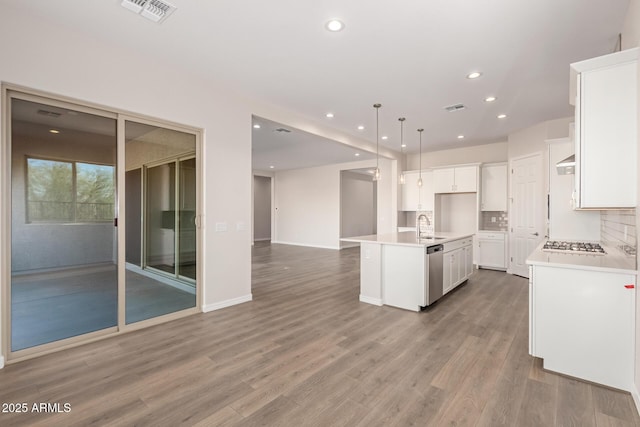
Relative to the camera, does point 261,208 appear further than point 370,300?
Yes

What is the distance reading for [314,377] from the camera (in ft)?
7.66

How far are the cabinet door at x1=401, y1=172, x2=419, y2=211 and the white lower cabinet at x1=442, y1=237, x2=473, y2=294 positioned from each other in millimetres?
2843

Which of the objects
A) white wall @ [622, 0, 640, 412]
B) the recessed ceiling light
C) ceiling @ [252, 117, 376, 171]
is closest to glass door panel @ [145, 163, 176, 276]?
ceiling @ [252, 117, 376, 171]

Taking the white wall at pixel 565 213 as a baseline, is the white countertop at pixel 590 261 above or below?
below

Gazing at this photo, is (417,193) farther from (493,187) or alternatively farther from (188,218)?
(188,218)

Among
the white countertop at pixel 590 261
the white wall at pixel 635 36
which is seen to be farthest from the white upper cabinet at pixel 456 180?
the white wall at pixel 635 36

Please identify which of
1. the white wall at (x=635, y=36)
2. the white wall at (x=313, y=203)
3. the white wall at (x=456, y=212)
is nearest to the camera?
the white wall at (x=635, y=36)

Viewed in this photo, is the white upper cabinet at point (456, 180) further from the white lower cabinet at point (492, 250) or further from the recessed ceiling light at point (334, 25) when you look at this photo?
the recessed ceiling light at point (334, 25)

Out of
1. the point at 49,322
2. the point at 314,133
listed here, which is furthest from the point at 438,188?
the point at 49,322

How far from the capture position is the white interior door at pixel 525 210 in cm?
558

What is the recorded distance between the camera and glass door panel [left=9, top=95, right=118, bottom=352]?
2625mm

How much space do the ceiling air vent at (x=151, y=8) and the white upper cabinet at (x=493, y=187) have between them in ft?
22.0

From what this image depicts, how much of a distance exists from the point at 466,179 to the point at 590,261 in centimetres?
482

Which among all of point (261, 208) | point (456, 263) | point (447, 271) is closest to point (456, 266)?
point (456, 263)
